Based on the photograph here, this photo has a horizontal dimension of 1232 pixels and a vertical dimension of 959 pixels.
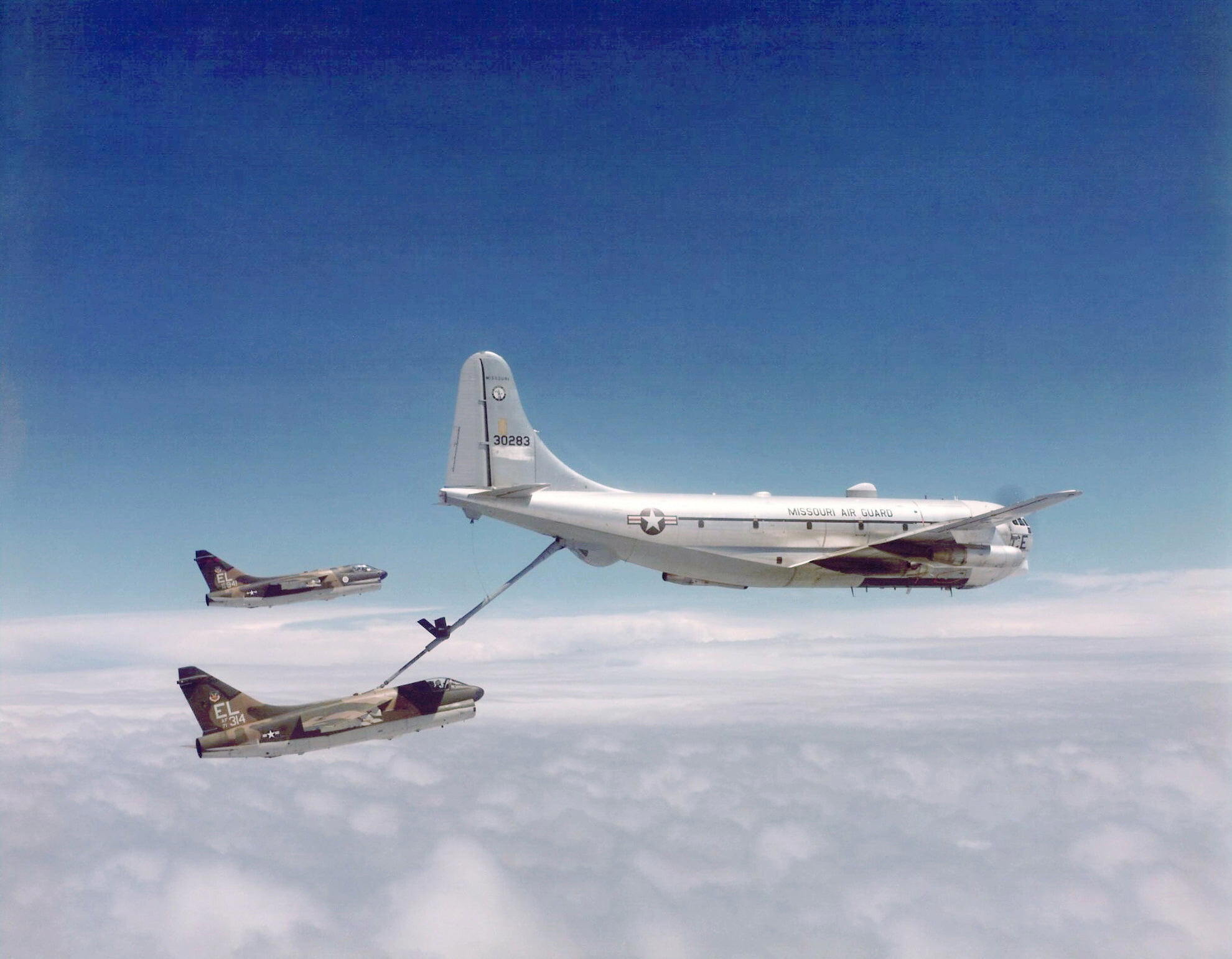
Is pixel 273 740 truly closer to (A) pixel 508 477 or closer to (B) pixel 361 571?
(B) pixel 361 571

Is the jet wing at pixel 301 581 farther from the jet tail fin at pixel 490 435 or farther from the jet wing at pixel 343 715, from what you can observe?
the jet tail fin at pixel 490 435

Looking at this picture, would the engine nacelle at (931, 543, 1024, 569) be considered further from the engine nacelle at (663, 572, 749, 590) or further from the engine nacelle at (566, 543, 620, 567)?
the engine nacelle at (566, 543, 620, 567)

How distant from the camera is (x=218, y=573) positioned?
133 feet

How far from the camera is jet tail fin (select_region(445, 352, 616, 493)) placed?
3700 cm

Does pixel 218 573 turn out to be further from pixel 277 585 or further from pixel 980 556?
pixel 980 556

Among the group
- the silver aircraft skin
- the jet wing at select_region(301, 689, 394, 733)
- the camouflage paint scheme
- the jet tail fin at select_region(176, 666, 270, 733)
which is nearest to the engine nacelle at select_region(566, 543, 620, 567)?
the silver aircraft skin

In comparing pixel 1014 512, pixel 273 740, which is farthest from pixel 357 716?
pixel 1014 512

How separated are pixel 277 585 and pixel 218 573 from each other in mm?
2375

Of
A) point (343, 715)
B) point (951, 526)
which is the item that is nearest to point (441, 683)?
point (343, 715)

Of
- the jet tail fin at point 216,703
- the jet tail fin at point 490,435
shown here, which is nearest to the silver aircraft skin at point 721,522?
the jet tail fin at point 490,435

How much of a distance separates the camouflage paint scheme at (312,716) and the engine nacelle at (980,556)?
2072cm

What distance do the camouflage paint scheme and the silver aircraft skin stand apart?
810 centimetres

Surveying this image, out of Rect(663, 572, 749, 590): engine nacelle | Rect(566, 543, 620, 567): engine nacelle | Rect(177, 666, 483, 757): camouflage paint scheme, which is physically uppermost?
Rect(566, 543, 620, 567): engine nacelle

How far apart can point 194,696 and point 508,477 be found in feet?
52.5
